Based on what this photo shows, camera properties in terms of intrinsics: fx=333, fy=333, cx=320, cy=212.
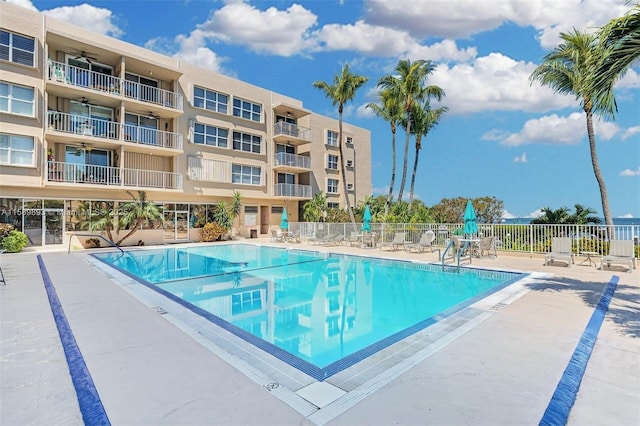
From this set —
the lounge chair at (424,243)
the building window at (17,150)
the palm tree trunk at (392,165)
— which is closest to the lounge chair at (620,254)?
the lounge chair at (424,243)

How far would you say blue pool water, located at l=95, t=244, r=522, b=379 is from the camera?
5387mm

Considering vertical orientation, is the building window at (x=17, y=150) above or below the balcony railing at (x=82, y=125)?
below

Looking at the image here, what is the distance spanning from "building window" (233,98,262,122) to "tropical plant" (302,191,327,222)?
8.12 metres

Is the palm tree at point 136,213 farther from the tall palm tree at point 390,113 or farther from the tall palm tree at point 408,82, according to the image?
the tall palm tree at point 408,82

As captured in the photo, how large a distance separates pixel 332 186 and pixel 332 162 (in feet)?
7.91

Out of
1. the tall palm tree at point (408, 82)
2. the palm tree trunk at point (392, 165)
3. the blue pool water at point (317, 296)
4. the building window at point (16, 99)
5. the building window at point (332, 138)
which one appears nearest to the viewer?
the blue pool water at point (317, 296)

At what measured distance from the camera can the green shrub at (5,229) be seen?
626 inches

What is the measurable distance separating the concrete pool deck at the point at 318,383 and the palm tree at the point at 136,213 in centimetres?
1373

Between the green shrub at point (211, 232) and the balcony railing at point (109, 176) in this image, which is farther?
the green shrub at point (211, 232)

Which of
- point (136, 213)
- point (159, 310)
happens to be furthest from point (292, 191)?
point (159, 310)

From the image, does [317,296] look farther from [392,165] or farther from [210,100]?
[392,165]

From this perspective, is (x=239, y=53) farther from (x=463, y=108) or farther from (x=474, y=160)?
(x=474, y=160)

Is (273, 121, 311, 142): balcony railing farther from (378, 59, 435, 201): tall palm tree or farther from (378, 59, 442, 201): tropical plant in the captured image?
(378, 59, 435, 201): tall palm tree

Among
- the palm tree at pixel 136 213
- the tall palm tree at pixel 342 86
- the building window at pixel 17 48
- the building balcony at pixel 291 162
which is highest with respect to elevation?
the tall palm tree at pixel 342 86
